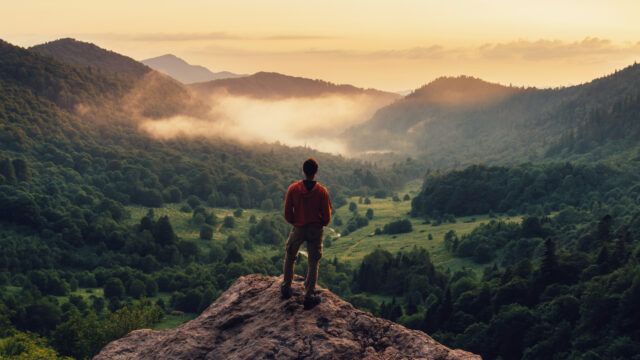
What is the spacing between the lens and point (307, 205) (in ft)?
85.4

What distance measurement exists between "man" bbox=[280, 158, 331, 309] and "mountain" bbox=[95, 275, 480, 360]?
69cm

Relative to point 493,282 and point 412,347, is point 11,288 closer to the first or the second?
point 493,282

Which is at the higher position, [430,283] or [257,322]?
[257,322]

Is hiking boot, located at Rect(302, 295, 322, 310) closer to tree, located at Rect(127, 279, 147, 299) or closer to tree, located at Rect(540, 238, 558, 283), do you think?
tree, located at Rect(540, 238, 558, 283)

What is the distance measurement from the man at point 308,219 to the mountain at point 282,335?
0.69 meters

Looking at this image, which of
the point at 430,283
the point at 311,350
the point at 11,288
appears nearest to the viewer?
the point at 311,350

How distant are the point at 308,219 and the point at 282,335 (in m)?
4.59

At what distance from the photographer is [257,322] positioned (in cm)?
2567

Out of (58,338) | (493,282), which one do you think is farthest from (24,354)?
(493,282)

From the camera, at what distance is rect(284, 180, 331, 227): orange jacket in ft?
85.0

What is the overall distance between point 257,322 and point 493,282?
132648mm

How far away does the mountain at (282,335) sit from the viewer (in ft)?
77.5

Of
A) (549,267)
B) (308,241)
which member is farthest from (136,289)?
(308,241)

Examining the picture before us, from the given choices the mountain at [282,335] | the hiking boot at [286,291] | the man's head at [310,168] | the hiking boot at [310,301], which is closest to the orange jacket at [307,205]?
the man's head at [310,168]
